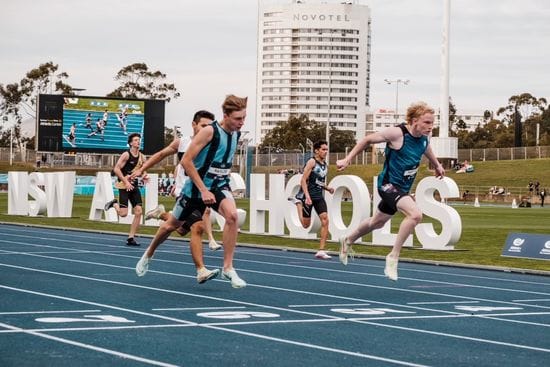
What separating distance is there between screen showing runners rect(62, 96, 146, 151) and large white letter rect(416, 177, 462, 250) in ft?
174

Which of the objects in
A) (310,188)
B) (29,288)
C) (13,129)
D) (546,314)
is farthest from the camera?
(13,129)

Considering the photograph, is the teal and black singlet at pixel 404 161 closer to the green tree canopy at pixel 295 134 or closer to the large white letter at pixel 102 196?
the large white letter at pixel 102 196

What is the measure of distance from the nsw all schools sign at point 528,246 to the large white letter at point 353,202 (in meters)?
3.04

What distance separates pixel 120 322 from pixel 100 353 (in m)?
1.73

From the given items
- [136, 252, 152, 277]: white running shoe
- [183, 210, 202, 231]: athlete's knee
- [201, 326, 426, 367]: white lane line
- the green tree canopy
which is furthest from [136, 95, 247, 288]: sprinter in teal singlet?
the green tree canopy

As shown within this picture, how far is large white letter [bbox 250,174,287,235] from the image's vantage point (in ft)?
83.7

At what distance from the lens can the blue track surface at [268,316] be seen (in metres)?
7.95

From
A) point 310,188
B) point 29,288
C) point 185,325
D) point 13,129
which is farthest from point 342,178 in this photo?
point 13,129

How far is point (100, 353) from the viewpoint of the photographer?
7.77 meters

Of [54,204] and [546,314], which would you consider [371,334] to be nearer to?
[546,314]

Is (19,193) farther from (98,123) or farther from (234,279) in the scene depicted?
(98,123)

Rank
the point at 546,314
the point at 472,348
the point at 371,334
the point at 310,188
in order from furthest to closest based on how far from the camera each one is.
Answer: the point at 310,188 → the point at 546,314 → the point at 371,334 → the point at 472,348

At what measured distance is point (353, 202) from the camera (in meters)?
23.0

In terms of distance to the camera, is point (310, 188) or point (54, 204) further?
point (54, 204)
